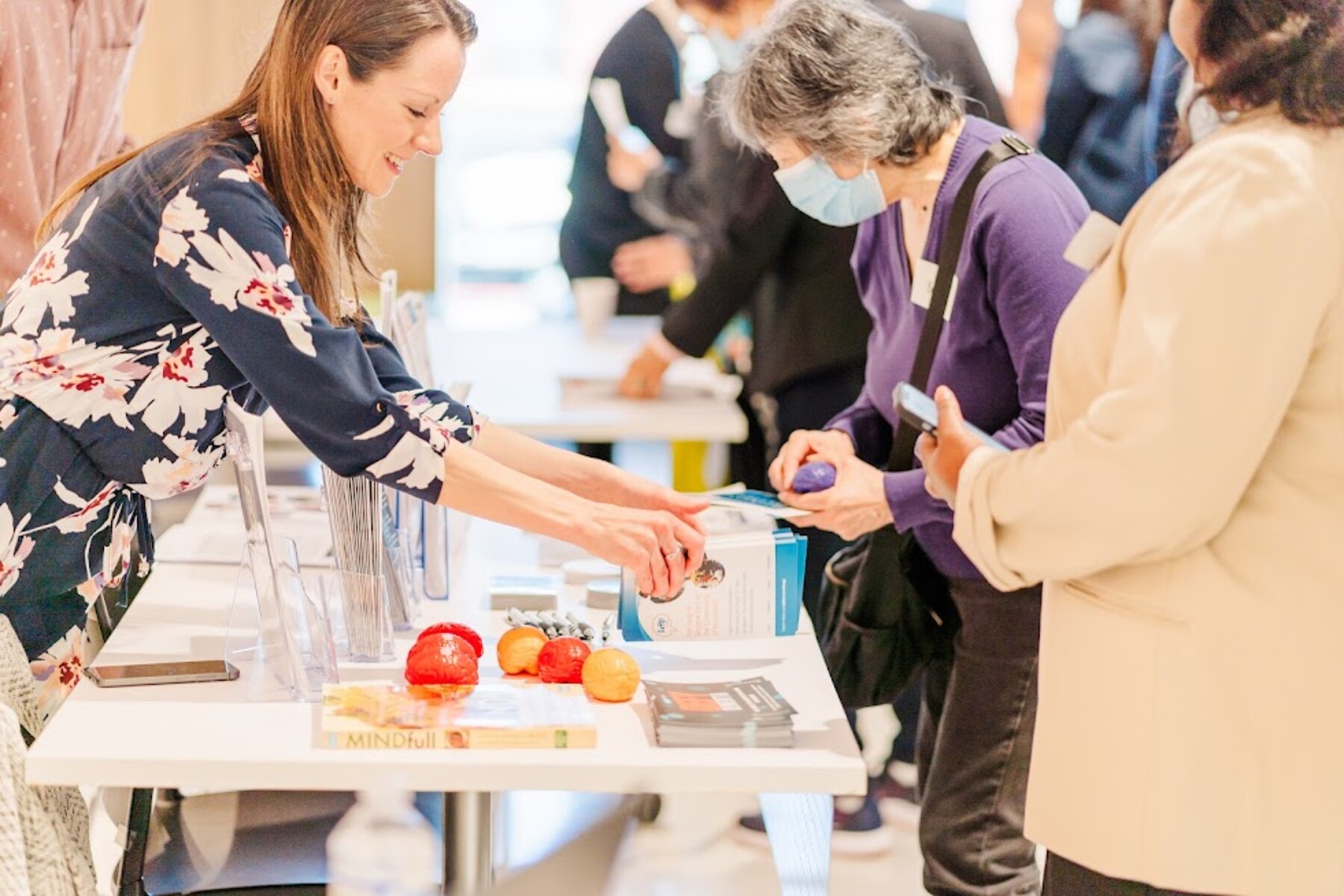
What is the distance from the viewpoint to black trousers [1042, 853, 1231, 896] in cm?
160

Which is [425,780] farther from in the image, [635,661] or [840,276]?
[840,276]

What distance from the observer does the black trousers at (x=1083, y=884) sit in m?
1.60

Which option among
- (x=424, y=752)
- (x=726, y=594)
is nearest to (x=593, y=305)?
(x=726, y=594)

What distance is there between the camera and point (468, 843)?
1.87m

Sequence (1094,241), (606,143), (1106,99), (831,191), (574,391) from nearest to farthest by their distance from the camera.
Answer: (1094,241) → (831,191) → (574,391) → (1106,99) → (606,143)

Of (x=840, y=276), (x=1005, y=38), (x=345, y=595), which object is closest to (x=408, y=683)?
(x=345, y=595)

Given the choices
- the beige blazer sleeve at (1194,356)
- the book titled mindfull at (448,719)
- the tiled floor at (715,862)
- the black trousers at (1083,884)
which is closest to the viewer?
the beige blazer sleeve at (1194,356)

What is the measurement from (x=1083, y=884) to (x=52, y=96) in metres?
2.20

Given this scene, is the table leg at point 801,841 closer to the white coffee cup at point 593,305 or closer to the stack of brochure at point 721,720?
the stack of brochure at point 721,720

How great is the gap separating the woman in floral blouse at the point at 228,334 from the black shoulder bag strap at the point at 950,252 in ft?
1.51

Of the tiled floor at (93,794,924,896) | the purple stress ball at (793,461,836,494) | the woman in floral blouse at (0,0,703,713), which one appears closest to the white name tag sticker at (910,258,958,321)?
the purple stress ball at (793,461,836,494)

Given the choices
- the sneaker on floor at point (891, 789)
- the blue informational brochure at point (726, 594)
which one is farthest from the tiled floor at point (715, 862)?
the blue informational brochure at point (726, 594)

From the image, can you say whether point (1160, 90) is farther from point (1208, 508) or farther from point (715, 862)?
point (1208, 508)

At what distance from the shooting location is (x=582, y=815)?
282 cm
